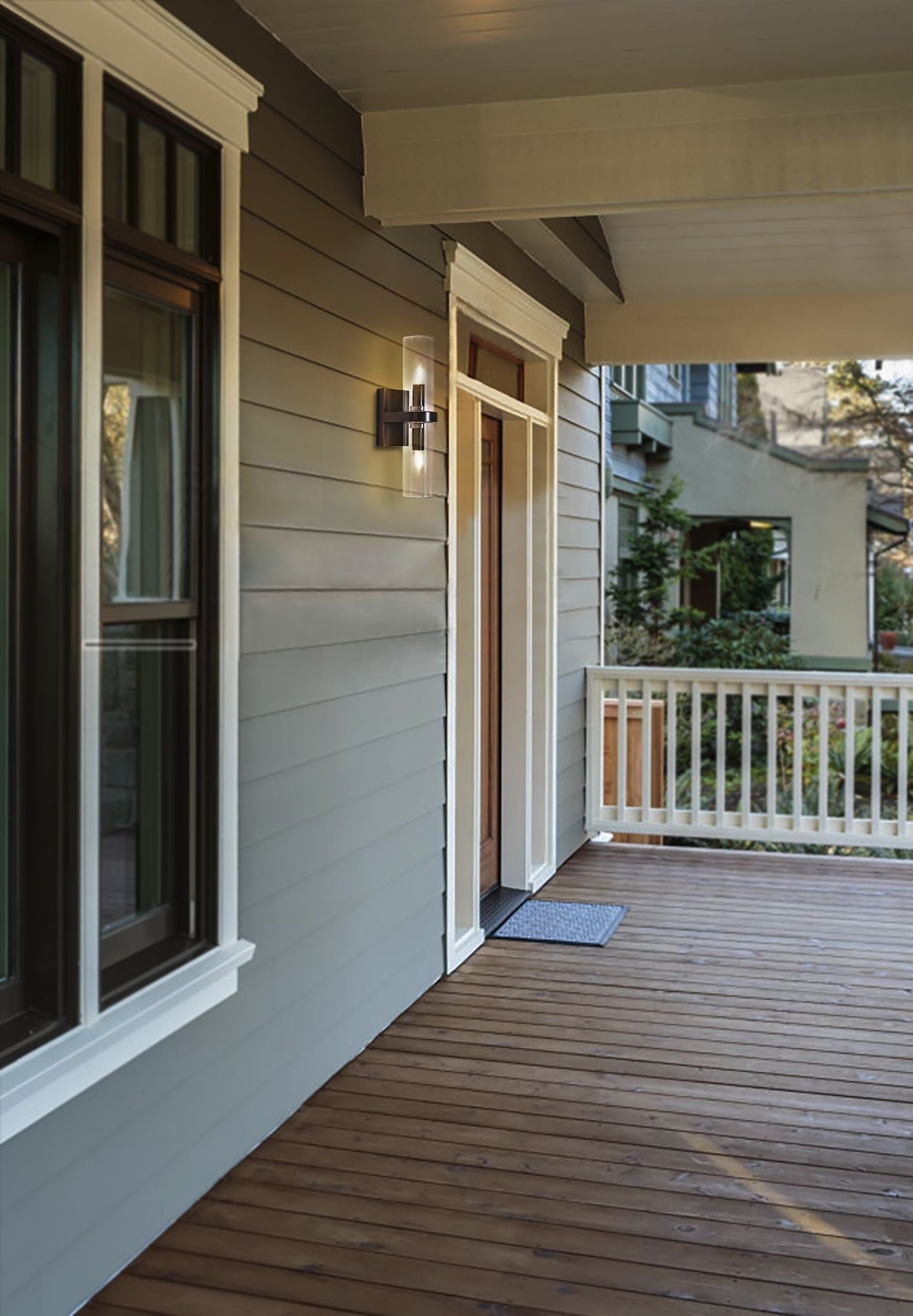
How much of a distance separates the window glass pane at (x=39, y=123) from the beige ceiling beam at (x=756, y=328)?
449cm

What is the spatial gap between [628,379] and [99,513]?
867cm

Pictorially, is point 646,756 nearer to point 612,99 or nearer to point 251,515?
point 612,99

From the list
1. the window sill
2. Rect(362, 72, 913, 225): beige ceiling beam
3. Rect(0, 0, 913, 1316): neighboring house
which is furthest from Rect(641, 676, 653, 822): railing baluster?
the window sill

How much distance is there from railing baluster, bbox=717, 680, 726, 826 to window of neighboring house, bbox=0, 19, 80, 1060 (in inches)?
178

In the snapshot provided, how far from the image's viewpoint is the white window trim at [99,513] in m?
2.30

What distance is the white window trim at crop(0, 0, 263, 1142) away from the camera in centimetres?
230

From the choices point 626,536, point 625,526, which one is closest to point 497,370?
point 626,536

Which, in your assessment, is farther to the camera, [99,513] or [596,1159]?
[596,1159]

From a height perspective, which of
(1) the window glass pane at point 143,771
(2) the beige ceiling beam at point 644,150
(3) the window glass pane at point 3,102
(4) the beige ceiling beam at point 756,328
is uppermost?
(4) the beige ceiling beam at point 756,328

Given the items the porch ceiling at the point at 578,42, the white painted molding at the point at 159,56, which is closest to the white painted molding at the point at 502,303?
the porch ceiling at the point at 578,42

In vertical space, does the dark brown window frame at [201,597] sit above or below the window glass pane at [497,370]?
below

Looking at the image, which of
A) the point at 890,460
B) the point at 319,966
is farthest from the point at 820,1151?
the point at 890,460

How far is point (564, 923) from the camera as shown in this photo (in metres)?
5.24

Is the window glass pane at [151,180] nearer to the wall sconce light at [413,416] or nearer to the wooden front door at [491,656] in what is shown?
the wall sconce light at [413,416]
